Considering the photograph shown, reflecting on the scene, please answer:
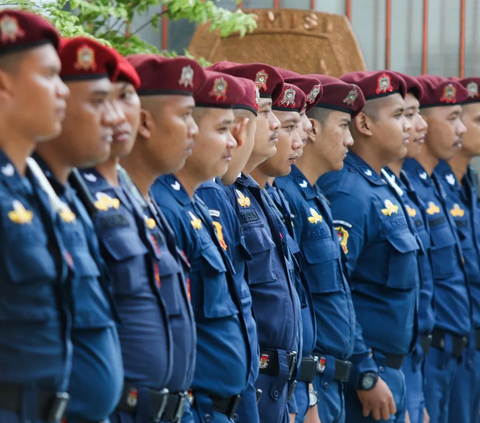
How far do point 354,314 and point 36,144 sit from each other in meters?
2.66

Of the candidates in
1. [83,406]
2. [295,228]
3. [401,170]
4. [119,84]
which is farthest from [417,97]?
[83,406]

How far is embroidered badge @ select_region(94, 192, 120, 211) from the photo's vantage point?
3207mm

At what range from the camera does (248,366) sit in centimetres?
394

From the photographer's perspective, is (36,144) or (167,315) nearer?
(36,144)

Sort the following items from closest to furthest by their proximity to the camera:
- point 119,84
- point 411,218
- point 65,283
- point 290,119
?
point 65,283, point 119,84, point 290,119, point 411,218

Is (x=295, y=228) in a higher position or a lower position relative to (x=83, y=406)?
lower

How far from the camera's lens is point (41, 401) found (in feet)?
9.08

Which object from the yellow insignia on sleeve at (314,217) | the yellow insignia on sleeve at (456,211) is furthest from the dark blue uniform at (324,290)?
the yellow insignia on sleeve at (456,211)

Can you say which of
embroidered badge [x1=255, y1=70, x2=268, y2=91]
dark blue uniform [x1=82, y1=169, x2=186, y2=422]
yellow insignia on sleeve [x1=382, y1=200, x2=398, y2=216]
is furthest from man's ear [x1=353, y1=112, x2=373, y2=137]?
dark blue uniform [x1=82, y1=169, x2=186, y2=422]

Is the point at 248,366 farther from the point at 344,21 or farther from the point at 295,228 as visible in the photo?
the point at 344,21

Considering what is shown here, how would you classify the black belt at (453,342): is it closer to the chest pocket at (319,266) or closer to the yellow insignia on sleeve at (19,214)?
the chest pocket at (319,266)

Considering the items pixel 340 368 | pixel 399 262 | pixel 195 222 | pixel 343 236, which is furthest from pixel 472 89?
pixel 195 222

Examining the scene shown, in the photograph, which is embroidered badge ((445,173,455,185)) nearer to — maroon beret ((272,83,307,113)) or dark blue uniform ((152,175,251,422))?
maroon beret ((272,83,307,113))

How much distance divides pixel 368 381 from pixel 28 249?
317cm
